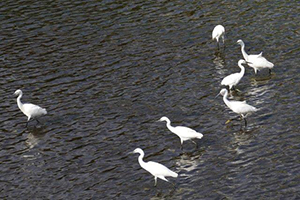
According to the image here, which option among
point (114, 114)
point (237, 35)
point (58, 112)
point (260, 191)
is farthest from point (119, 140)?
point (237, 35)

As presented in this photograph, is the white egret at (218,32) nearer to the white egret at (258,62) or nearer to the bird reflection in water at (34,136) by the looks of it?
the white egret at (258,62)

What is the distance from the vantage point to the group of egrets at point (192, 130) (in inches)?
689

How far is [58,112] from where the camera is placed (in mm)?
23156

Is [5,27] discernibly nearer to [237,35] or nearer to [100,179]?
[237,35]

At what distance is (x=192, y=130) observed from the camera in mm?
19484

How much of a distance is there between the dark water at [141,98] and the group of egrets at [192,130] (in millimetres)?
513

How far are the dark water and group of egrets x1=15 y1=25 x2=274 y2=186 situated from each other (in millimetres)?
513

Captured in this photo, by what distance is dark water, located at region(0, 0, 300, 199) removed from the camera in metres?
18.0

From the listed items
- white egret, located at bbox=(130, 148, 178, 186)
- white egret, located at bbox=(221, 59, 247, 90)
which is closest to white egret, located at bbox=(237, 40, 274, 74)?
white egret, located at bbox=(221, 59, 247, 90)

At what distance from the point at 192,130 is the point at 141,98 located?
4588 millimetres

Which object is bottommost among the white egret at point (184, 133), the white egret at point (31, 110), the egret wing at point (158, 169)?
the white egret at point (184, 133)

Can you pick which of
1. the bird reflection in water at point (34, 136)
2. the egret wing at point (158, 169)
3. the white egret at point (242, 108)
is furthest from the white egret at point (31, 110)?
the white egret at point (242, 108)

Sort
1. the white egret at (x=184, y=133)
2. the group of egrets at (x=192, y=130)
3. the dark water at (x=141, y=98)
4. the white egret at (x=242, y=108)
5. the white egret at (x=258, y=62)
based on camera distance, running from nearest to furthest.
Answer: the group of egrets at (x=192, y=130) < the dark water at (x=141, y=98) < the white egret at (x=184, y=133) < the white egret at (x=242, y=108) < the white egret at (x=258, y=62)

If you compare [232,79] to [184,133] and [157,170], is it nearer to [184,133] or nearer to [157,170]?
[184,133]
